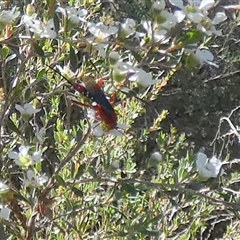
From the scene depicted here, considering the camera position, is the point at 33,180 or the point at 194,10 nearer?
the point at 194,10

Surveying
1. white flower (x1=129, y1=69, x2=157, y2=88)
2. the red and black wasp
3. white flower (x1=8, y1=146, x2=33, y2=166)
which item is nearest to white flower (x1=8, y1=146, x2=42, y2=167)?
white flower (x1=8, y1=146, x2=33, y2=166)

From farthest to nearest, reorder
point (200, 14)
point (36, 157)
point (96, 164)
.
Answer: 1. point (96, 164)
2. point (36, 157)
3. point (200, 14)

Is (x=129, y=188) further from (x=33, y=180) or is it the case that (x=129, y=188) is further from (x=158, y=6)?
(x=158, y=6)

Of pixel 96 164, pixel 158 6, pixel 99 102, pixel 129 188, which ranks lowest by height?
pixel 96 164

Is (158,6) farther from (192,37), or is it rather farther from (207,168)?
(207,168)

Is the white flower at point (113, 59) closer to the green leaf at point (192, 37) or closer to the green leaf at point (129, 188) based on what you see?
the green leaf at point (192, 37)

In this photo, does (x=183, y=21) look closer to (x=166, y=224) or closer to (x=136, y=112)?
(x=136, y=112)

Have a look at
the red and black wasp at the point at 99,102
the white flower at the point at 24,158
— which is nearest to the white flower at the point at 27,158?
the white flower at the point at 24,158

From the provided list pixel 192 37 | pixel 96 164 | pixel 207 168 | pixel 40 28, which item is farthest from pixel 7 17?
pixel 96 164

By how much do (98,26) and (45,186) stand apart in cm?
37

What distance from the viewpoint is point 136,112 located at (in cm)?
147

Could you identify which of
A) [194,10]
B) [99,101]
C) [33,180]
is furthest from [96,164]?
[194,10]

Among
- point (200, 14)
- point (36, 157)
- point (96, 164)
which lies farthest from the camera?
point (96, 164)

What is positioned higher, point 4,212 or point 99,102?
point 99,102
